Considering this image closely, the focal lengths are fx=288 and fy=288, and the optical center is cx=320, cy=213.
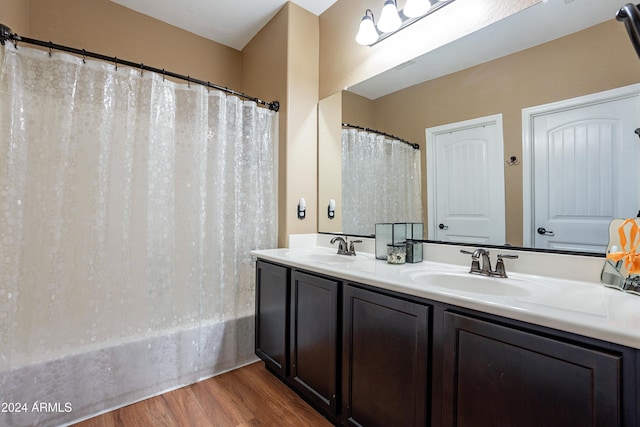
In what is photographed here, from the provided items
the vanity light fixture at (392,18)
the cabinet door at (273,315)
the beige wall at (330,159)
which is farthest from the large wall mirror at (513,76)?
the cabinet door at (273,315)

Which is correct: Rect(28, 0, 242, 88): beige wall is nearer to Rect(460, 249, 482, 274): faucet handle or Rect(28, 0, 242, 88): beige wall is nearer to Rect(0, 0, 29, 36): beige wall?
Rect(0, 0, 29, 36): beige wall

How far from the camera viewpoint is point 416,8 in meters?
1.62

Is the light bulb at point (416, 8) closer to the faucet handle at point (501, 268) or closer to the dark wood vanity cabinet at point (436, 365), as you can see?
the faucet handle at point (501, 268)

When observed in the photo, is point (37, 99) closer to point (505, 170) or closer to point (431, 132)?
point (431, 132)

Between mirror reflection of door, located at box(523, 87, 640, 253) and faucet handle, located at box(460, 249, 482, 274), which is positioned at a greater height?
mirror reflection of door, located at box(523, 87, 640, 253)

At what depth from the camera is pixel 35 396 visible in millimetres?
1456

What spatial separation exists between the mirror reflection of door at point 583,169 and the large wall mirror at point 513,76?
0.09ft

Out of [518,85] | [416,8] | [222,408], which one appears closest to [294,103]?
[416,8]

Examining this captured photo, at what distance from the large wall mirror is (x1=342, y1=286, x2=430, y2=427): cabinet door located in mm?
624

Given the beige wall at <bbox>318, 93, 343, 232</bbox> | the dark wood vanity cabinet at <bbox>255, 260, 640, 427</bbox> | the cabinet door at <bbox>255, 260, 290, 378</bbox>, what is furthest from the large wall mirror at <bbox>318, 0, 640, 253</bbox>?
the cabinet door at <bbox>255, 260, 290, 378</bbox>

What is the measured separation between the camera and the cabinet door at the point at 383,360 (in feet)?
3.44

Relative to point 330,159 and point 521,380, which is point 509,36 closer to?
point 330,159

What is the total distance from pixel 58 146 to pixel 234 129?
1.00 metres

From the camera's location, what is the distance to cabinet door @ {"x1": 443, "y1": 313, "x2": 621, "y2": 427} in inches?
27.5
